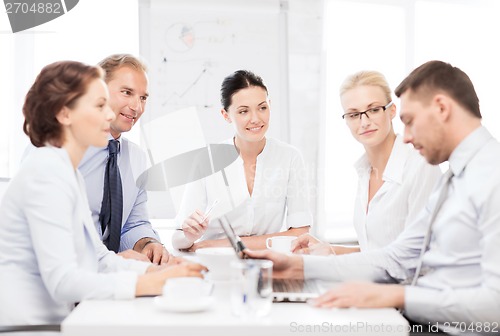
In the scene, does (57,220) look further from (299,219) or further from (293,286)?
(299,219)

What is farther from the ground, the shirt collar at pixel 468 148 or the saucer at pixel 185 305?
the shirt collar at pixel 468 148

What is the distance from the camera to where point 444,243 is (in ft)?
5.34

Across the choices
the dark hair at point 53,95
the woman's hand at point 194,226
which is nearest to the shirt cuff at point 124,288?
the dark hair at point 53,95

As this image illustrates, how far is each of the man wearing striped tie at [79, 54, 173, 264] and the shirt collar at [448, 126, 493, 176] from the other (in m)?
1.19

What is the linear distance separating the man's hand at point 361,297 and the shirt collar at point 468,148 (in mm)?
420

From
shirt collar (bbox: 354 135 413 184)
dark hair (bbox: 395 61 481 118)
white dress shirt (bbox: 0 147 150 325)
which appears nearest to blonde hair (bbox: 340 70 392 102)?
shirt collar (bbox: 354 135 413 184)

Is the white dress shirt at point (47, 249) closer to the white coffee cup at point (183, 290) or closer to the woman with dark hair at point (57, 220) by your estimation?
the woman with dark hair at point (57, 220)

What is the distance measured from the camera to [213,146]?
311cm

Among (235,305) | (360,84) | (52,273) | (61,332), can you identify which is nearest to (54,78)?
(52,273)

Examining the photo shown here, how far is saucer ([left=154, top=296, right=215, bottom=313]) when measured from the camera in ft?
4.49

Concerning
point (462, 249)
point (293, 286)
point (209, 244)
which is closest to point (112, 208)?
point (209, 244)

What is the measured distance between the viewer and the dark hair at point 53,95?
5.62 feet

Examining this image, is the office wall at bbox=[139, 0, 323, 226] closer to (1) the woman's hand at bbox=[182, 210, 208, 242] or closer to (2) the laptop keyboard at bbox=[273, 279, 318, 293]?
(1) the woman's hand at bbox=[182, 210, 208, 242]

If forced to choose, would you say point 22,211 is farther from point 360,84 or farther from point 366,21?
A: point 366,21
